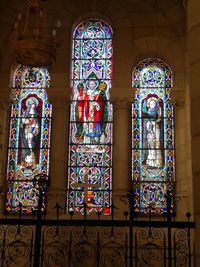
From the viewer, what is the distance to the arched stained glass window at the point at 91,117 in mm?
11617

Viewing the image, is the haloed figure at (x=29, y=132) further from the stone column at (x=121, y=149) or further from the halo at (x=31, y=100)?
the stone column at (x=121, y=149)

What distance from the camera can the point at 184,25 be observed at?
1225 cm

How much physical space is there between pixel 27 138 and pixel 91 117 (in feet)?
5.64

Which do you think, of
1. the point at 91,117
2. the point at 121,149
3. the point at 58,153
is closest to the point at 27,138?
the point at 58,153

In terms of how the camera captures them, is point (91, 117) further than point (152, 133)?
Yes

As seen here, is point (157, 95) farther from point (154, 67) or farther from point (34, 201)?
point (34, 201)

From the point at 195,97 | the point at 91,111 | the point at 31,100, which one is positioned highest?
the point at 31,100

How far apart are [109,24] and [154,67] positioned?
169 cm

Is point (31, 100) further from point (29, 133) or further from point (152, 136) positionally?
point (152, 136)

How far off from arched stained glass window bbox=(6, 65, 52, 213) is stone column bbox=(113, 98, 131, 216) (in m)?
1.71

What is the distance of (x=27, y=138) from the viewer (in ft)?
39.9

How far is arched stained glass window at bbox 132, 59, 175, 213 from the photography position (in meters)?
11.5

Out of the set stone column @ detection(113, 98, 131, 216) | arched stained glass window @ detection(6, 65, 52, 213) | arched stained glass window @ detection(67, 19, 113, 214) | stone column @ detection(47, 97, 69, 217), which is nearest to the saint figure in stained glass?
arched stained glass window @ detection(6, 65, 52, 213)

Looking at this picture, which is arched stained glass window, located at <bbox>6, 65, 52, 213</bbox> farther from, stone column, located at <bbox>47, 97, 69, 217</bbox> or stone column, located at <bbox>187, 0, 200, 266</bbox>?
stone column, located at <bbox>187, 0, 200, 266</bbox>
